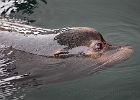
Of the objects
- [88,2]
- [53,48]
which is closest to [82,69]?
[53,48]

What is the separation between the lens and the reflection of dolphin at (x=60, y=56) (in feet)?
18.3

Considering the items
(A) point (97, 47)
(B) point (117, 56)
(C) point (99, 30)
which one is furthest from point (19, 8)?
(B) point (117, 56)

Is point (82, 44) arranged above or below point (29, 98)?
above

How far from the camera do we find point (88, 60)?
5.62 m

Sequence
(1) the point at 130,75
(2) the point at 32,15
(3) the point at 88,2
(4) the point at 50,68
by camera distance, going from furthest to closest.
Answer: (3) the point at 88,2 → (2) the point at 32,15 → (1) the point at 130,75 → (4) the point at 50,68

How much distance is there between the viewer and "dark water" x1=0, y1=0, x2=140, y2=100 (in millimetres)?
5852

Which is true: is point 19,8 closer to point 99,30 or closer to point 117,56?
point 99,30

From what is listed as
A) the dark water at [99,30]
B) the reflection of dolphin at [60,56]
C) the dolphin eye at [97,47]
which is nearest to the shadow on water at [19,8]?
the dark water at [99,30]

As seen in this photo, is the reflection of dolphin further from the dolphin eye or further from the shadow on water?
the shadow on water

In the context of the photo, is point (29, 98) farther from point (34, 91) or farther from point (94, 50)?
point (94, 50)

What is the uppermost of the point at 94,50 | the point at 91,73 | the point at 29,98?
the point at 94,50

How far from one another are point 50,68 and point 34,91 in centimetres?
47

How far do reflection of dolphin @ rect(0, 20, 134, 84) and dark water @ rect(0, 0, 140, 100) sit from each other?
0.26 meters

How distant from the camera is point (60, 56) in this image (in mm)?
5621
